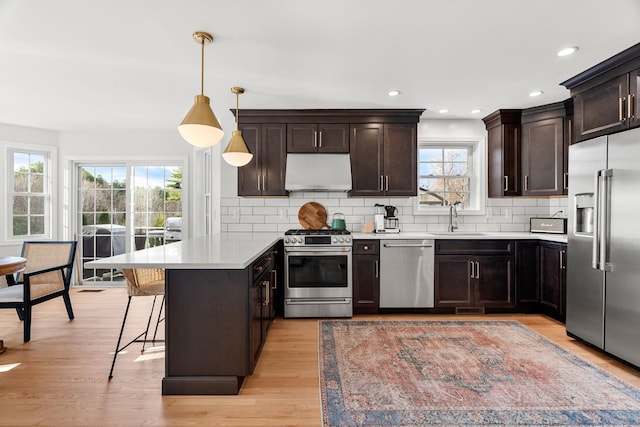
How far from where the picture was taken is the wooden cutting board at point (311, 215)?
4332 millimetres

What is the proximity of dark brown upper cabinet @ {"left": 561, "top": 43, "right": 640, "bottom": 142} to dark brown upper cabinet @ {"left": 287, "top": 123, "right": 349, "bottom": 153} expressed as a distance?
2229mm

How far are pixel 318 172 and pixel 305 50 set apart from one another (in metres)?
1.61

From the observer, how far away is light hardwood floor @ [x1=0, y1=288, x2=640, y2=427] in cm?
192

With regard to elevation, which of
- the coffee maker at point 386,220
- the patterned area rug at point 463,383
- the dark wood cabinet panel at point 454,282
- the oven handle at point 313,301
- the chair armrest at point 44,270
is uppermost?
the coffee maker at point 386,220

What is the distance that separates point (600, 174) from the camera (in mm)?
2609

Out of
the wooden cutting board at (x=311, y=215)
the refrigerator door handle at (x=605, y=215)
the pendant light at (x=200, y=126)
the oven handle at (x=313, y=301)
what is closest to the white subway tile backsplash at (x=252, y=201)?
the wooden cutting board at (x=311, y=215)

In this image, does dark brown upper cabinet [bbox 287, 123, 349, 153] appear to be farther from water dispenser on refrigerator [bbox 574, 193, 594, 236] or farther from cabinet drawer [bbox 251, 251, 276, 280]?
water dispenser on refrigerator [bbox 574, 193, 594, 236]

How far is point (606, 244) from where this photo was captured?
2562 millimetres

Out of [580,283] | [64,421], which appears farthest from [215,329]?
[580,283]

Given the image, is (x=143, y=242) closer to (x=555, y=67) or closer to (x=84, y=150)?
(x=84, y=150)

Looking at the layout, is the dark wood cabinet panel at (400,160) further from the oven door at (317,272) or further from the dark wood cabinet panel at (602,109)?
the dark wood cabinet panel at (602,109)

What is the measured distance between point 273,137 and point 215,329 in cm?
253

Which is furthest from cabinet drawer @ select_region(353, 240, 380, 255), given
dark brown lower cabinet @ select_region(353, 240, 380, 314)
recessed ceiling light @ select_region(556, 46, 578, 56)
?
recessed ceiling light @ select_region(556, 46, 578, 56)

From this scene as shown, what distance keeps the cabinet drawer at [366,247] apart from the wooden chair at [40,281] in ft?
10.2
